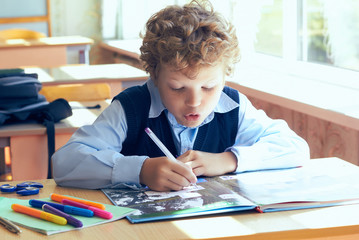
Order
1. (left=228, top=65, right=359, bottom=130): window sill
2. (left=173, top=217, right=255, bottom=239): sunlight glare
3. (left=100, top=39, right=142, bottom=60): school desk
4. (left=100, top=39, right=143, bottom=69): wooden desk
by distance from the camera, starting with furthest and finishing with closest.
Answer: (left=100, top=39, right=143, bottom=69): wooden desk → (left=100, top=39, right=142, bottom=60): school desk → (left=228, top=65, right=359, bottom=130): window sill → (left=173, top=217, right=255, bottom=239): sunlight glare

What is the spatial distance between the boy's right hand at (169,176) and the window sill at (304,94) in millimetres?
1041

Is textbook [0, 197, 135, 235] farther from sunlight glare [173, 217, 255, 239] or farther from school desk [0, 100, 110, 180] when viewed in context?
school desk [0, 100, 110, 180]

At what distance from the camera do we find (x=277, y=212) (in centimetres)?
113

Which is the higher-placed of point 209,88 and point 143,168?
point 209,88

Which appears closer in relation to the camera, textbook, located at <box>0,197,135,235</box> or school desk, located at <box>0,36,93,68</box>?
textbook, located at <box>0,197,135,235</box>

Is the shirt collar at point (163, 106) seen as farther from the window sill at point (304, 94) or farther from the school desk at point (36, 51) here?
the school desk at point (36, 51)

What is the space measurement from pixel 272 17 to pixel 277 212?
8.21 ft

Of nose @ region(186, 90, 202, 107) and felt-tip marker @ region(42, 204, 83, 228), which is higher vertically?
nose @ region(186, 90, 202, 107)

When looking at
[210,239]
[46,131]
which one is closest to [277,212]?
[210,239]

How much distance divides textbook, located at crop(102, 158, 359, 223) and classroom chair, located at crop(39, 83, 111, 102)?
1.79 m

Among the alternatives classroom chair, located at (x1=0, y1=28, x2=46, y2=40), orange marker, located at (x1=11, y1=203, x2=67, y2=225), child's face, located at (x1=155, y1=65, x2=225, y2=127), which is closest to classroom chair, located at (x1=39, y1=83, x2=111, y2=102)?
child's face, located at (x1=155, y1=65, x2=225, y2=127)

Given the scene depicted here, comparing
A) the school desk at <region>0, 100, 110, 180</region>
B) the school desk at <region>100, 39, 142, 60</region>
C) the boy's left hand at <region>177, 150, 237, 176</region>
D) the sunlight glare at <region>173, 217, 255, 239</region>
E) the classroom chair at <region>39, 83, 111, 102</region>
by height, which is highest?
the boy's left hand at <region>177, 150, 237, 176</region>

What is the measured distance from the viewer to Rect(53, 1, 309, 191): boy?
4.43 feet

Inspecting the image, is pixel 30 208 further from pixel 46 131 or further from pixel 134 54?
pixel 134 54
